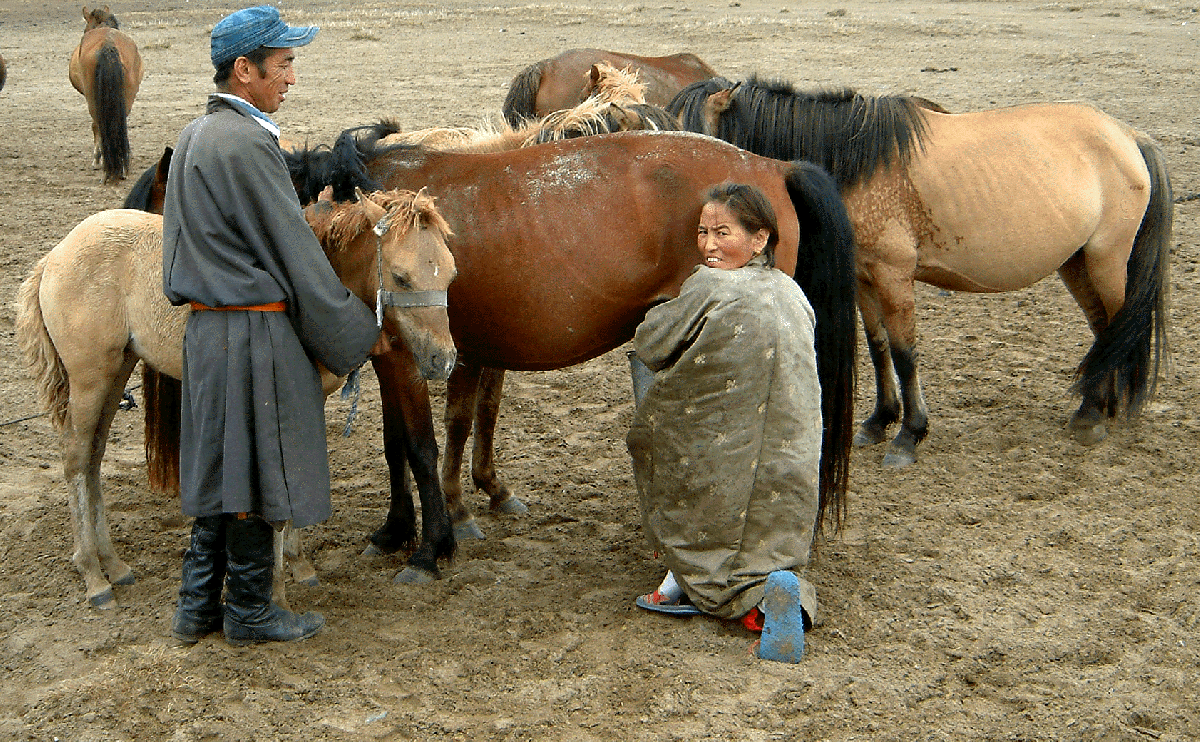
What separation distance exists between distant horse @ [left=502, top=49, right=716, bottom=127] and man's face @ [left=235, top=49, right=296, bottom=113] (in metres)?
5.25

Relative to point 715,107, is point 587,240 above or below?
below

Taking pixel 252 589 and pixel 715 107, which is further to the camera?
pixel 715 107

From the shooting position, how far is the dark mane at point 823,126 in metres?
5.11

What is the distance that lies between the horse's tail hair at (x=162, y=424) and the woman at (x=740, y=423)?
6.47 ft

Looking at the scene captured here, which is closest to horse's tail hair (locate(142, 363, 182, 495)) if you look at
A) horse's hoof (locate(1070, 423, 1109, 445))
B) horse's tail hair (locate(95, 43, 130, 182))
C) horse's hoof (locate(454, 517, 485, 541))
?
horse's hoof (locate(454, 517, 485, 541))

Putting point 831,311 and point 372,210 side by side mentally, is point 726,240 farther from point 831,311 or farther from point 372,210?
point 372,210

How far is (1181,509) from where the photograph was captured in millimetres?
4512

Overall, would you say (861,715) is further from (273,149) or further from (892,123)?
(892,123)

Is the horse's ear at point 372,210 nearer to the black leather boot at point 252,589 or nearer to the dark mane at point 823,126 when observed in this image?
the black leather boot at point 252,589

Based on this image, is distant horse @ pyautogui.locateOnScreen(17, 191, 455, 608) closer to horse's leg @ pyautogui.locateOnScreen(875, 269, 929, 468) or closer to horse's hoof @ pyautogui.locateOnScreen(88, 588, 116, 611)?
horse's hoof @ pyautogui.locateOnScreen(88, 588, 116, 611)

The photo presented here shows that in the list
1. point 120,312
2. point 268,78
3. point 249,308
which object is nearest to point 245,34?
point 268,78

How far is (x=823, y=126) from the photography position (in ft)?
16.9

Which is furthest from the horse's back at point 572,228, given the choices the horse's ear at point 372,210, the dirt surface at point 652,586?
the dirt surface at point 652,586

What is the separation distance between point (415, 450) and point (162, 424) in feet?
3.76
